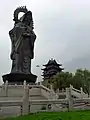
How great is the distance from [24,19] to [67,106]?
32971 mm

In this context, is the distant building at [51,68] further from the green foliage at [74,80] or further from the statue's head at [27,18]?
the statue's head at [27,18]

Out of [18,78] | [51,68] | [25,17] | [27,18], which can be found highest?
[25,17]

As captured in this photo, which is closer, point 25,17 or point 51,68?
point 25,17

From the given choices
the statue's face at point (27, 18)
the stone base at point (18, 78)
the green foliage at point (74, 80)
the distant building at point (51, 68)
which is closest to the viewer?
the stone base at point (18, 78)

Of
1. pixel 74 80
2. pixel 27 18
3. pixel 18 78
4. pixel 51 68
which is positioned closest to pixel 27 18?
pixel 27 18

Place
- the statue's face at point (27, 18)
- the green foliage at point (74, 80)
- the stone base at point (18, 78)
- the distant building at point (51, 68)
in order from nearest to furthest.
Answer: the stone base at point (18, 78), the statue's face at point (27, 18), the green foliage at point (74, 80), the distant building at point (51, 68)

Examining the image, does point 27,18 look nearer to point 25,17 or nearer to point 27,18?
point 27,18

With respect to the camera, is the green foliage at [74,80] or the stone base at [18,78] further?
the green foliage at [74,80]

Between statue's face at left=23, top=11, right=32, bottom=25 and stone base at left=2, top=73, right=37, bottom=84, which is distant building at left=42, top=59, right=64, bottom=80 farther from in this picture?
stone base at left=2, top=73, right=37, bottom=84

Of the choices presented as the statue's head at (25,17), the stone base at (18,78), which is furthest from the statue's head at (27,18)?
the stone base at (18,78)

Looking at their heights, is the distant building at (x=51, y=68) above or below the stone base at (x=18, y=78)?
above

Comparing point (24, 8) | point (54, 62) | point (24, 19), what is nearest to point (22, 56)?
point (24, 19)

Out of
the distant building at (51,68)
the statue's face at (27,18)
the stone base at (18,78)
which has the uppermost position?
the statue's face at (27,18)

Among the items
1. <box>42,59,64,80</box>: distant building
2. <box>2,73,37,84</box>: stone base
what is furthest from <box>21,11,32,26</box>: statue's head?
<box>42,59,64,80</box>: distant building
